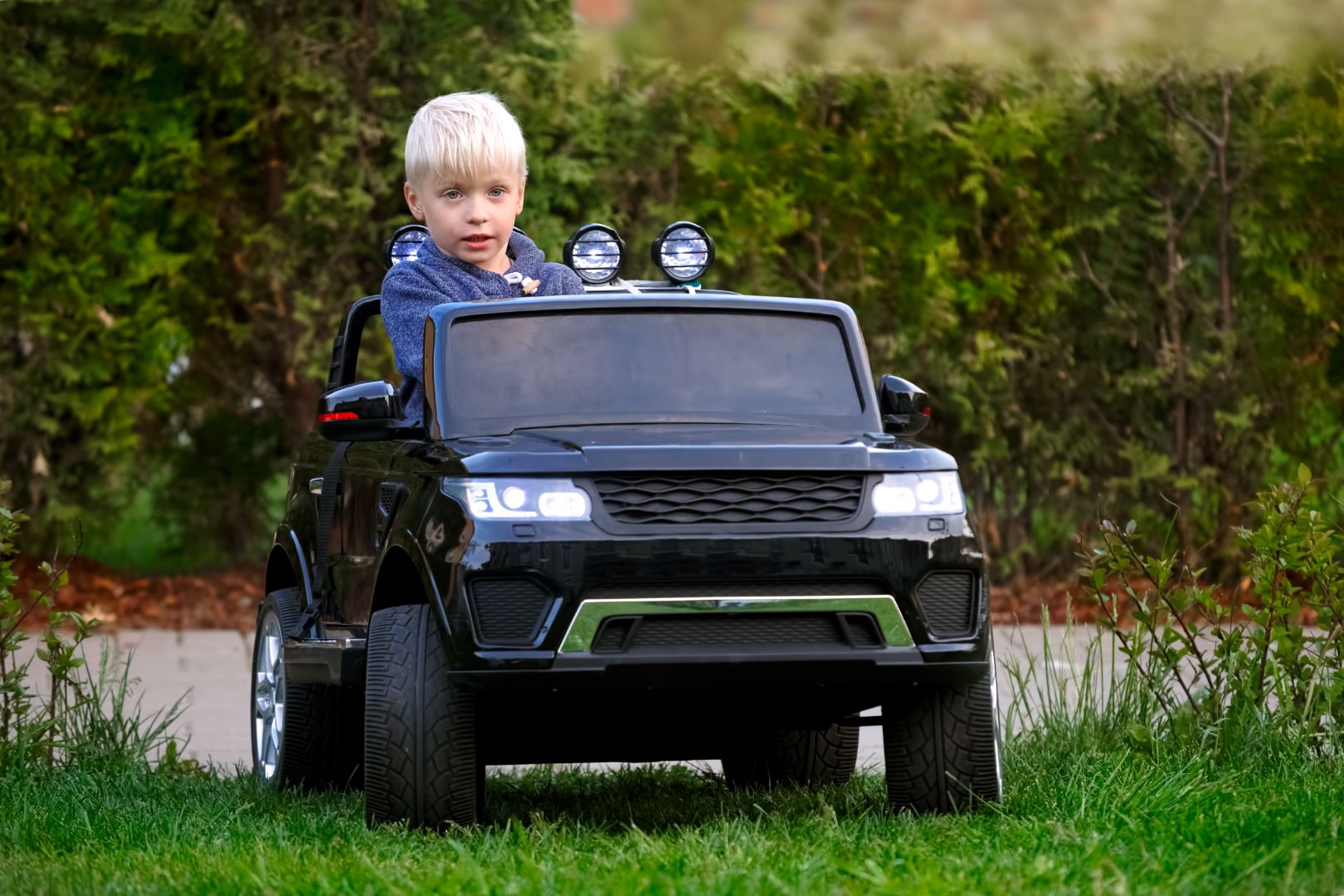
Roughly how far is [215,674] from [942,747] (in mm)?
5304

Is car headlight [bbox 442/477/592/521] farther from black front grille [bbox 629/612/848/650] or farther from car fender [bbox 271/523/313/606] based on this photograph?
car fender [bbox 271/523/313/606]

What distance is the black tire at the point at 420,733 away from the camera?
5285 mm

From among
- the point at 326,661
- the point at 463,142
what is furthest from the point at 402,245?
the point at 326,661

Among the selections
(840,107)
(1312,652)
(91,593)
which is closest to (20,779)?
(1312,652)

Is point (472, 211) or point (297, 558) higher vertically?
point (472, 211)

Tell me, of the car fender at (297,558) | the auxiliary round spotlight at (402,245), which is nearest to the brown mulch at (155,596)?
the car fender at (297,558)

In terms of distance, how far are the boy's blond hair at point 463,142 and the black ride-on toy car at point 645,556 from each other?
60 cm

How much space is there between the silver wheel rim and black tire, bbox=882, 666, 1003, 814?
7.09 feet

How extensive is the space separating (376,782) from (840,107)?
24.9 ft

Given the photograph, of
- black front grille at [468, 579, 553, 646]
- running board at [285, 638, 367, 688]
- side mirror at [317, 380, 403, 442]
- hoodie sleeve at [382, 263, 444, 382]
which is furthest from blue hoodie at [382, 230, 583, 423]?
black front grille at [468, 579, 553, 646]

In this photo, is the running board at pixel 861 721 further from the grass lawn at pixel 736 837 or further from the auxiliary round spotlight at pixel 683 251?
the auxiliary round spotlight at pixel 683 251

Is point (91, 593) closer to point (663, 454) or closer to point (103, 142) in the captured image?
point (103, 142)

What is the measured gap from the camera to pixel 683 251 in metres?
6.64

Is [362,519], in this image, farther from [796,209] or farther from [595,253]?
Answer: [796,209]
